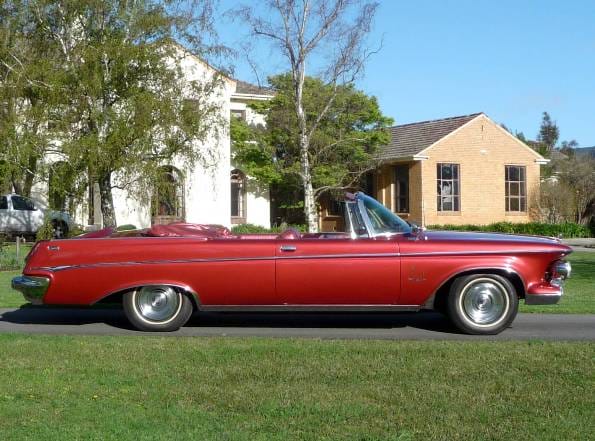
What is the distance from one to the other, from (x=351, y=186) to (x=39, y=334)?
25.8m

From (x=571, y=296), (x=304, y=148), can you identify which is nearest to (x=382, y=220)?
(x=571, y=296)

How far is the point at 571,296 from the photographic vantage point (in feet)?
41.5

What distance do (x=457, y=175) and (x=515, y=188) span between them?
11.8 feet

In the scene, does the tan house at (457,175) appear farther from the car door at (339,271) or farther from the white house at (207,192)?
the car door at (339,271)

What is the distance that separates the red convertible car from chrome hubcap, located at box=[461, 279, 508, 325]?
0.01 metres

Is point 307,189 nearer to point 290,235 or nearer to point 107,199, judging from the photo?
point 107,199

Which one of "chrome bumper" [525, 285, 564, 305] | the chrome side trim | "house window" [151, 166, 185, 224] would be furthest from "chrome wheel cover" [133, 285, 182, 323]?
"house window" [151, 166, 185, 224]

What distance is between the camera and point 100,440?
194 inches

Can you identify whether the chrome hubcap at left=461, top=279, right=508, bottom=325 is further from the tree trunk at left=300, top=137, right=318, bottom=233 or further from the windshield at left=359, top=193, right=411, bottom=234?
the tree trunk at left=300, top=137, right=318, bottom=233

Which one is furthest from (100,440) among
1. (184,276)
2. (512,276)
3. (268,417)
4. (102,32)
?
(102,32)

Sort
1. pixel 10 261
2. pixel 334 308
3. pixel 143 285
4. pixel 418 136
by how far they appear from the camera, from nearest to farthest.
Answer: pixel 334 308 < pixel 143 285 < pixel 10 261 < pixel 418 136

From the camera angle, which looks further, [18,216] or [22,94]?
[18,216]

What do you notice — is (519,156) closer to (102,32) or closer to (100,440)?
(102,32)

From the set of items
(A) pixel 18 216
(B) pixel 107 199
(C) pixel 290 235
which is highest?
(B) pixel 107 199
